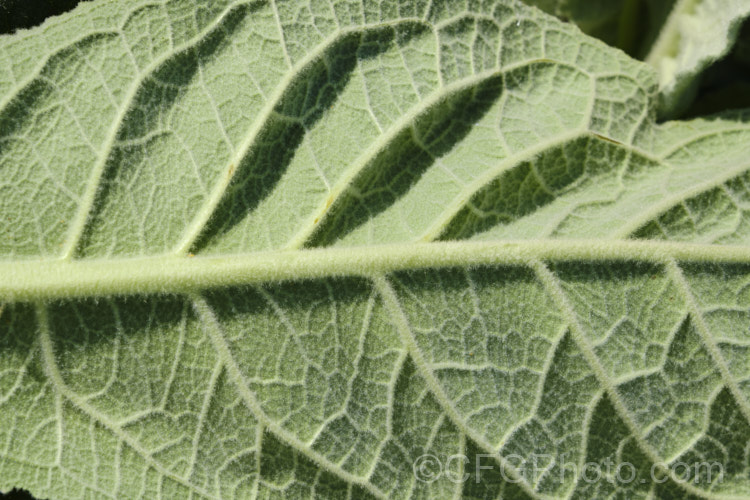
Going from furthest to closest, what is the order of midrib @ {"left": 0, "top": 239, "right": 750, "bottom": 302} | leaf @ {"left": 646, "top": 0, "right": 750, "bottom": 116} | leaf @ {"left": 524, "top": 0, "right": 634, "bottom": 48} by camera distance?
leaf @ {"left": 524, "top": 0, "right": 634, "bottom": 48}, leaf @ {"left": 646, "top": 0, "right": 750, "bottom": 116}, midrib @ {"left": 0, "top": 239, "right": 750, "bottom": 302}

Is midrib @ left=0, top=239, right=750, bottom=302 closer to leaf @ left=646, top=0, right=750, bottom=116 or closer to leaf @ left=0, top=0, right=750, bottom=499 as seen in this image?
leaf @ left=0, top=0, right=750, bottom=499

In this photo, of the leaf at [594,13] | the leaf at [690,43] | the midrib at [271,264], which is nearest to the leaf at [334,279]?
the midrib at [271,264]

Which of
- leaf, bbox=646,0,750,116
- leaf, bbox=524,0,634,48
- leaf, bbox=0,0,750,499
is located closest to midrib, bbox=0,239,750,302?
leaf, bbox=0,0,750,499

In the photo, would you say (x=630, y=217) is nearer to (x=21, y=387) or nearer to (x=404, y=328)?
(x=404, y=328)

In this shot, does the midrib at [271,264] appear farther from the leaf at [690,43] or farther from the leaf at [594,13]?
the leaf at [594,13]

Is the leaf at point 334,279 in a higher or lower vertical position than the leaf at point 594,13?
lower

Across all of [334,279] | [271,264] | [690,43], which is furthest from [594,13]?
[271,264]
